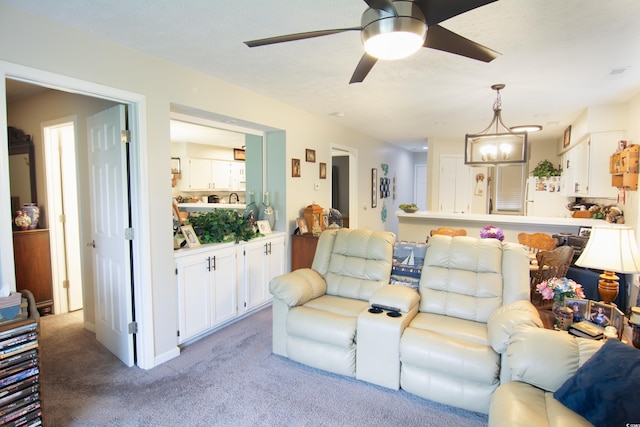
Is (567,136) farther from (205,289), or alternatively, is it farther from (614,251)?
(205,289)

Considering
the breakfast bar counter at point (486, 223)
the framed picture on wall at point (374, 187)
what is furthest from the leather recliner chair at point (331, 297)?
the framed picture on wall at point (374, 187)

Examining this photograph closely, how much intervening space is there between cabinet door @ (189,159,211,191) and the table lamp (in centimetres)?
673

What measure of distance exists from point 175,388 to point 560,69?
4.17 m

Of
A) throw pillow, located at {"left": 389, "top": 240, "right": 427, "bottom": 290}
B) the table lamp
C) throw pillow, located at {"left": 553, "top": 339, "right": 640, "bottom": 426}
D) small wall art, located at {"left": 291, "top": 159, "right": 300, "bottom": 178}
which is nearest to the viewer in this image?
throw pillow, located at {"left": 553, "top": 339, "right": 640, "bottom": 426}

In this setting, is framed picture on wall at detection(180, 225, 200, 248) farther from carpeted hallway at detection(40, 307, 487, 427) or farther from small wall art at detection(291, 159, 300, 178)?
small wall art at detection(291, 159, 300, 178)

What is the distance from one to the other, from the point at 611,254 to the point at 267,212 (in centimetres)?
338

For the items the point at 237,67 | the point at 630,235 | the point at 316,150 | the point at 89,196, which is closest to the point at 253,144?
the point at 316,150

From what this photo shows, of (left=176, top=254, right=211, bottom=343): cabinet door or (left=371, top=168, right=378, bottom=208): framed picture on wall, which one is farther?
(left=371, top=168, right=378, bottom=208): framed picture on wall

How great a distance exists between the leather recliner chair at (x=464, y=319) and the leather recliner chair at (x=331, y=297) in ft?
1.38

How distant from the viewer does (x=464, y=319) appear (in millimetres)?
2615

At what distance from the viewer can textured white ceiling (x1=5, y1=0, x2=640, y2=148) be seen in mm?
2020

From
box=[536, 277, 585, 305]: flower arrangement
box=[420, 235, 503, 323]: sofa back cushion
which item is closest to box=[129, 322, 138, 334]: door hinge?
box=[420, 235, 503, 323]: sofa back cushion

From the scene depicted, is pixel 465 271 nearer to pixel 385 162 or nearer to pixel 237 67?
pixel 237 67

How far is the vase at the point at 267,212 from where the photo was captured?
4.37m
